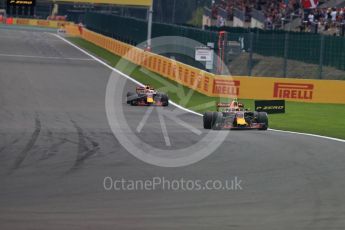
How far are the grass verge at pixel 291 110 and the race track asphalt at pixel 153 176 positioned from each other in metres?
2.23

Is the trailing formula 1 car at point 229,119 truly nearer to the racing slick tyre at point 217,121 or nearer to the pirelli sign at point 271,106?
the racing slick tyre at point 217,121

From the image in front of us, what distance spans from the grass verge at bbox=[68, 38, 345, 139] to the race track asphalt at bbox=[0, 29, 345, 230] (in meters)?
2.23

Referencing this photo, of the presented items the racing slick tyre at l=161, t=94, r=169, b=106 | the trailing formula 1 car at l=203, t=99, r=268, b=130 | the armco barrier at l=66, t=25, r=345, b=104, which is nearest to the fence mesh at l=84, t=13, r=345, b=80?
the armco barrier at l=66, t=25, r=345, b=104

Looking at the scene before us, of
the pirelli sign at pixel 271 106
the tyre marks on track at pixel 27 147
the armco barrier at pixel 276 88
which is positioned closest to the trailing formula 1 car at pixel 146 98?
the armco barrier at pixel 276 88

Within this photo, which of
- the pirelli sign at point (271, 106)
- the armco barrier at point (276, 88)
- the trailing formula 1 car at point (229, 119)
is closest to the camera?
the trailing formula 1 car at point (229, 119)

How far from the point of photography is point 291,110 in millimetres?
28641

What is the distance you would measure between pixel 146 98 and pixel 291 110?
178 inches

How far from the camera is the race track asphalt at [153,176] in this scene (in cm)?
986

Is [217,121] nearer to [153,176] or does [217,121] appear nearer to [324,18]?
[153,176]

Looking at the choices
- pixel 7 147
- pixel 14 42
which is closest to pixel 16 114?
pixel 7 147

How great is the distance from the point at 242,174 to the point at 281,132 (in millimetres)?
7377
